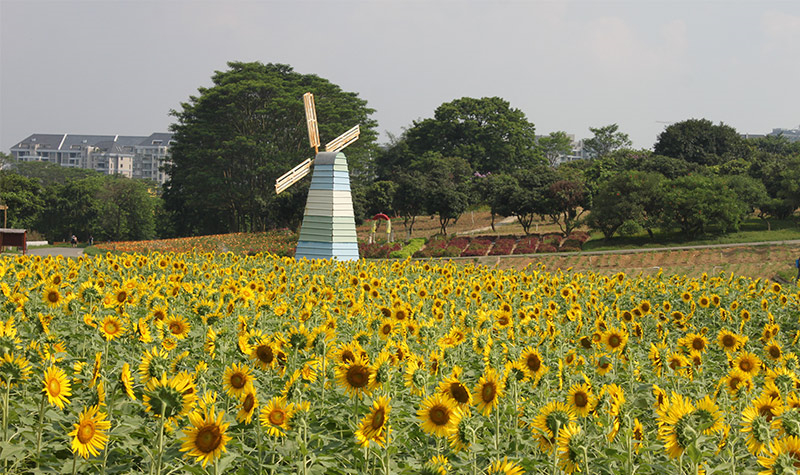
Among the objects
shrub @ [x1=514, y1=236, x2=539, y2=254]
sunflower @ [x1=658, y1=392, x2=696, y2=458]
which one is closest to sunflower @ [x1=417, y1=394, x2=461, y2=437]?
sunflower @ [x1=658, y1=392, x2=696, y2=458]

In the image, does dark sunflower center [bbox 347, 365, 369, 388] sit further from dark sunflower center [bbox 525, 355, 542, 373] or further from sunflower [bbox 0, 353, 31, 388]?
sunflower [bbox 0, 353, 31, 388]

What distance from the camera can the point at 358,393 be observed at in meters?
3.55

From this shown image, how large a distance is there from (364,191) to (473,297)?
1664 inches

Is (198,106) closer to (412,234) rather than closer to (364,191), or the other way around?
(364,191)

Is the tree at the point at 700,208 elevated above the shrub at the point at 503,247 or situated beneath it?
elevated above

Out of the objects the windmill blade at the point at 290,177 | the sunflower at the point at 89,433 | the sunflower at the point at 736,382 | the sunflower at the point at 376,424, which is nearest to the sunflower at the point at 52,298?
the sunflower at the point at 89,433

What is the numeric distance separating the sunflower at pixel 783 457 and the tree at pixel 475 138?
63.3 metres

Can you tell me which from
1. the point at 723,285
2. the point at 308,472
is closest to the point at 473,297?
the point at 308,472

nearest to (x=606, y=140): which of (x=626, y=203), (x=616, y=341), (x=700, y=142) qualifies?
(x=700, y=142)

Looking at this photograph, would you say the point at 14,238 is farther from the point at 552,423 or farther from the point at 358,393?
the point at 552,423

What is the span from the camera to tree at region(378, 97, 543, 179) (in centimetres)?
6662

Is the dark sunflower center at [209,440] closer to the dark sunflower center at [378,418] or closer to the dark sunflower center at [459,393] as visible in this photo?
the dark sunflower center at [378,418]

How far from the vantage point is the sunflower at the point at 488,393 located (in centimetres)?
318

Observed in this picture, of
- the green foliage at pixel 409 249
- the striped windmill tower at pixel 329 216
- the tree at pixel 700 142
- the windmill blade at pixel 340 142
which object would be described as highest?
the tree at pixel 700 142
